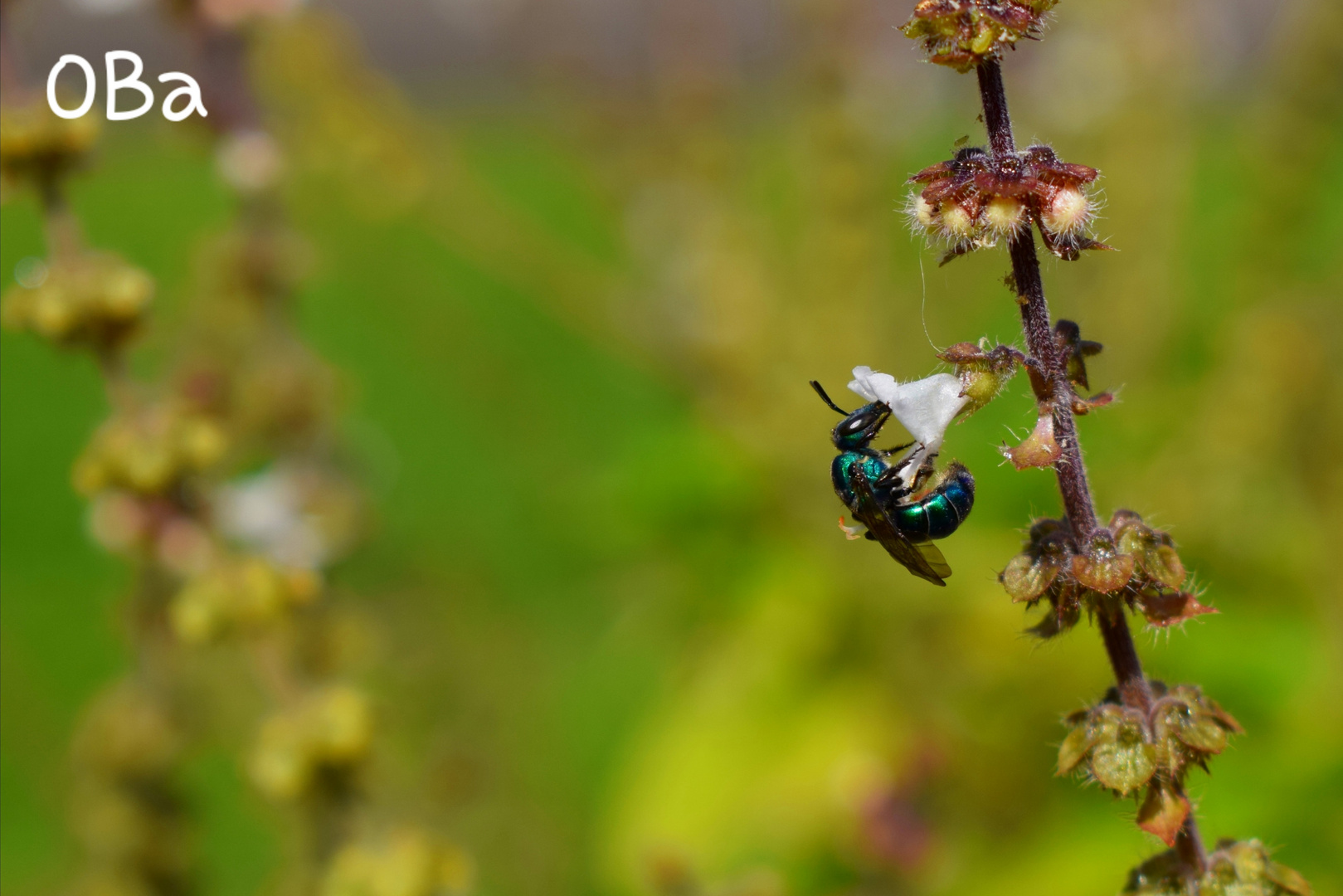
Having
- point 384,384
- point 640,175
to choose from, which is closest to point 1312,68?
point 640,175

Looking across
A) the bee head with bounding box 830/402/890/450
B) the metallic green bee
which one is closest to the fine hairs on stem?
the metallic green bee

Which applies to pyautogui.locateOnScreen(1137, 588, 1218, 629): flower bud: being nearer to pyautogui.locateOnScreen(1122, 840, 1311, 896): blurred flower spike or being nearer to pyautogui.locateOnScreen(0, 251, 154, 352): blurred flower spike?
pyautogui.locateOnScreen(1122, 840, 1311, 896): blurred flower spike

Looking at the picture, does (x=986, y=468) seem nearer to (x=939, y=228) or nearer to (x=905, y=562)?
(x=905, y=562)

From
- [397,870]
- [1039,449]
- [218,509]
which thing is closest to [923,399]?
[1039,449]

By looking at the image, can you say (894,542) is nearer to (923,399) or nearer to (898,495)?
(898,495)

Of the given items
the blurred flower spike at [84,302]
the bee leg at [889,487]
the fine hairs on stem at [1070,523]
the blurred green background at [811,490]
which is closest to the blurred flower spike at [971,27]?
the fine hairs on stem at [1070,523]

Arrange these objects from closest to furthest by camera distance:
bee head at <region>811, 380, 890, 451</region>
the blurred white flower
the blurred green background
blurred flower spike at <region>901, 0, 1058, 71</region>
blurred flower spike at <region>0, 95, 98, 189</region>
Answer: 1. blurred flower spike at <region>901, 0, 1058, 71</region>
2. blurred flower spike at <region>0, 95, 98, 189</region>
3. bee head at <region>811, 380, 890, 451</region>
4. the blurred white flower
5. the blurred green background
